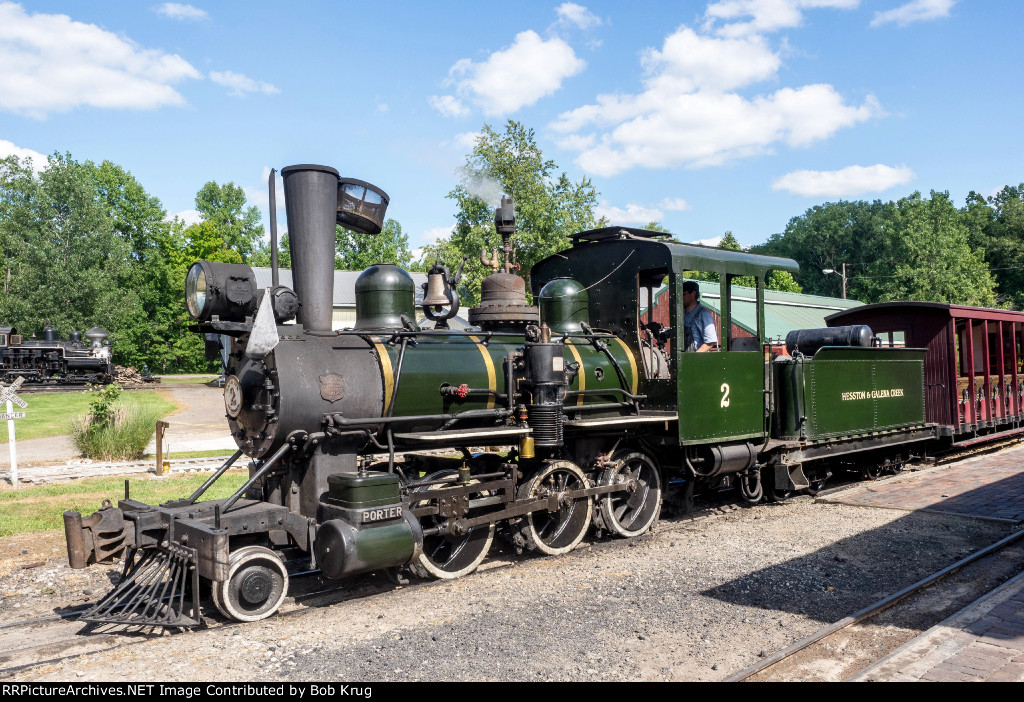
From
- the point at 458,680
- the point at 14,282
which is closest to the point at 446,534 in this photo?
the point at 458,680

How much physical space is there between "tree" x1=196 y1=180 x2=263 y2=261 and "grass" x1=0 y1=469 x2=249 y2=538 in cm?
5029

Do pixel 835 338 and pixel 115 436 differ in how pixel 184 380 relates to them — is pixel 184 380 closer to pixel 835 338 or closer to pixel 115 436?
pixel 115 436

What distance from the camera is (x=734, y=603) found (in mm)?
5789

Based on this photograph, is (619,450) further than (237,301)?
Yes

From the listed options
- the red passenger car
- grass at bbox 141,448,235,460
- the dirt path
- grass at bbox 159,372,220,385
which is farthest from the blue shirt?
grass at bbox 159,372,220,385

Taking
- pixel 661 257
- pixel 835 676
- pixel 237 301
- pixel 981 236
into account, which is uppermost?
pixel 981 236

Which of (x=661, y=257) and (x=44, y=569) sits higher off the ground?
(x=661, y=257)

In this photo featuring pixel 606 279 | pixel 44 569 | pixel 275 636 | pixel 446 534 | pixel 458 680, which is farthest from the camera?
pixel 606 279

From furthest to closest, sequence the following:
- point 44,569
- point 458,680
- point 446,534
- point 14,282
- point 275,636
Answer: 1. point 14,282
2. point 44,569
3. point 446,534
4. point 275,636
5. point 458,680

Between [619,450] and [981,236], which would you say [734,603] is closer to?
[619,450]

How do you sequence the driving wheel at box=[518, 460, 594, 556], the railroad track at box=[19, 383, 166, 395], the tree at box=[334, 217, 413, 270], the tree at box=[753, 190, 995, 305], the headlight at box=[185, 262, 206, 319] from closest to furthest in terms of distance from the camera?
1. the headlight at box=[185, 262, 206, 319]
2. the driving wheel at box=[518, 460, 594, 556]
3. the railroad track at box=[19, 383, 166, 395]
4. the tree at box=[753, 190, 995, 305]
5. the tree at box=[334, 217, 413, 270]

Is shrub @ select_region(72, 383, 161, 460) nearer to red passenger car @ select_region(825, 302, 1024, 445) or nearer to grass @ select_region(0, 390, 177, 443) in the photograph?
grass @ select_region(0, 390, 177, 443)

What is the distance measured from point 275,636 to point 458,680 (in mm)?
1504

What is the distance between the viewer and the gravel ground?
4.55 meters
